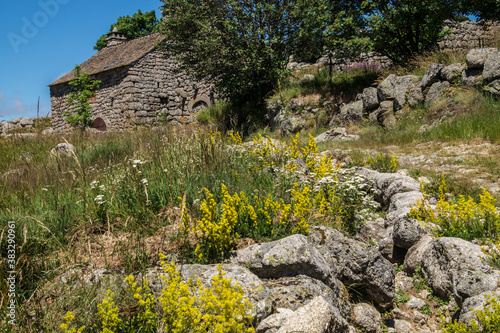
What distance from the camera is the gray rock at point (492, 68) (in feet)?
28.4

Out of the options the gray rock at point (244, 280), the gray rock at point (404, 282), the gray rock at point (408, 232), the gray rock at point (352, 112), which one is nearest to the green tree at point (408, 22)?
the gray rock at point (352, 112)

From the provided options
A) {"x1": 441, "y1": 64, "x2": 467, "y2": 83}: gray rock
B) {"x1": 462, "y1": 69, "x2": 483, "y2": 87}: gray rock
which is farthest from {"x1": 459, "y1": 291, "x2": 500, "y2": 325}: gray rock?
{"x1": 441, "y1": 64, "x2": 467, "y2": 83}: gray rock

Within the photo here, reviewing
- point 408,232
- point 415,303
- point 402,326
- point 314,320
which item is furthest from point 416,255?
point 314,320

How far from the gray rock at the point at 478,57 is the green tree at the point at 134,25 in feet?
115

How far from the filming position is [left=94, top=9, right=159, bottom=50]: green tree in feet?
124

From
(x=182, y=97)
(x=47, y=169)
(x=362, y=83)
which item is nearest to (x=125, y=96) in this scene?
(x=182, y=97)

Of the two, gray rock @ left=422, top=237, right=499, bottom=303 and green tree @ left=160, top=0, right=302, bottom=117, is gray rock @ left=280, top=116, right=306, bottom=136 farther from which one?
gray rock @ left=422, top=237, right=499, bottom=303

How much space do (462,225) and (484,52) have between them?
8.06 meters

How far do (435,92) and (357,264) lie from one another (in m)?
8.74

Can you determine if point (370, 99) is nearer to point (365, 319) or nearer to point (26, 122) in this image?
point (365, 319)

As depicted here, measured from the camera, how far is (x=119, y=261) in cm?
276

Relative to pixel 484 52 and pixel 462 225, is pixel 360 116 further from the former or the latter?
pixel 462 225

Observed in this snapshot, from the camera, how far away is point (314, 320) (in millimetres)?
2100

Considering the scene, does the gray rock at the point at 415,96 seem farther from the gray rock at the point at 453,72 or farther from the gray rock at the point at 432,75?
the gray rock at the point at 453,72
